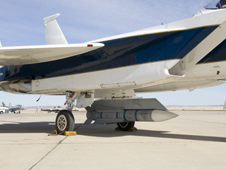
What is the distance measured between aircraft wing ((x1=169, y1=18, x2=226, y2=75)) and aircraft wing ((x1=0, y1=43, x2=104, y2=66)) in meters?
2.85

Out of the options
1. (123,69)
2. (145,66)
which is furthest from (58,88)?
(145,66)

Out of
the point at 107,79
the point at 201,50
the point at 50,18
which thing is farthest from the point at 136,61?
the point at 50,18

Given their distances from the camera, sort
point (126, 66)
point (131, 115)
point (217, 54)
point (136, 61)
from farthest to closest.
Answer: point (131, 115)
point (126, 66)
point (136, 61)
point (217, 54)

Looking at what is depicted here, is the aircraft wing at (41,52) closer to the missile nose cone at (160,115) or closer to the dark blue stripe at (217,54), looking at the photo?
the missile nose cone at (160,115)

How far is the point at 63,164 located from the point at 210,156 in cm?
322

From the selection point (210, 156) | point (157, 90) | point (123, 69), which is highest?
point (123, 69)

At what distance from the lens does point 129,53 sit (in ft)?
25.9

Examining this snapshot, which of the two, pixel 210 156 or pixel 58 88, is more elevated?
pixel 58 88

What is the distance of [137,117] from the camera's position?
9.13 meters

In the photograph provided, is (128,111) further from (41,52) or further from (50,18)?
(50,18)

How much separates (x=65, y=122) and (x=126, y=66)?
11.1ft

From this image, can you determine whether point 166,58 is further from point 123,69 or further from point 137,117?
point 137,117

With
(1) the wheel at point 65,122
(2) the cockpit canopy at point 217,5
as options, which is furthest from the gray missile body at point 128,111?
(2) the cockpit canopy at point 217,5

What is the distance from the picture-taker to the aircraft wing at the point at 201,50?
21.6 ft
